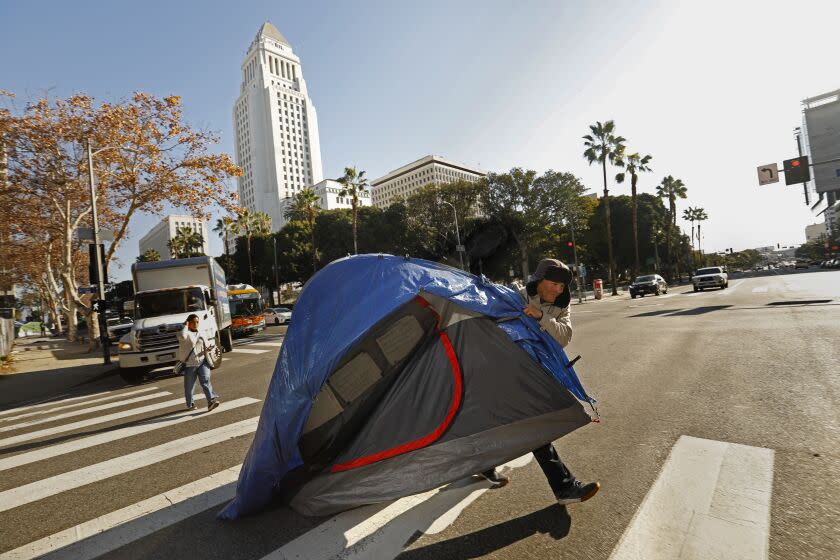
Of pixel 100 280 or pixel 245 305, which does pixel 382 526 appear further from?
pixel 245 305

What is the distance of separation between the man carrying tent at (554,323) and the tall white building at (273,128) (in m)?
127

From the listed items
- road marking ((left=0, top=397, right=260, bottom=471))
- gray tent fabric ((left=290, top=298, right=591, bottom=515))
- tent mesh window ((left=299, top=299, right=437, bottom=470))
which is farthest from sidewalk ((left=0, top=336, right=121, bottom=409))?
gray tent fabric ((left=290, top=298, right=591, bottom=515))

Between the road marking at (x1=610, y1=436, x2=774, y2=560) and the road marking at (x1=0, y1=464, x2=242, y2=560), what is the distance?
308cm

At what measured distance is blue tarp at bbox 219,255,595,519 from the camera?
2.99m

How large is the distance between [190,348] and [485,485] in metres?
5.62

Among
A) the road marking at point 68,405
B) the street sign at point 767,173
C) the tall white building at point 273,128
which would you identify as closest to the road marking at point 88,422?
the road marking at point 68,405

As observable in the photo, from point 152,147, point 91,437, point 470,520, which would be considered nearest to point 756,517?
point 470,520

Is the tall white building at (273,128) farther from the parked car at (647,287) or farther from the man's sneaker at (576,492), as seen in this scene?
the man's sneaker at (576,492)

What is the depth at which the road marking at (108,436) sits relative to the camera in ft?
17.0

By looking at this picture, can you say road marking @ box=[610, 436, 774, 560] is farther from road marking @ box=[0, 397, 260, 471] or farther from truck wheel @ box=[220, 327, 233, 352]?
truck wheel @ box=[220, 327, 233, 352]

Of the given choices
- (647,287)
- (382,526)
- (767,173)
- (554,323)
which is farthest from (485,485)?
(647,287)

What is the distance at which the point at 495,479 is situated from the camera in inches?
131

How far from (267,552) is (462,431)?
56.6 inches

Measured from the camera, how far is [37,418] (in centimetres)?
777
